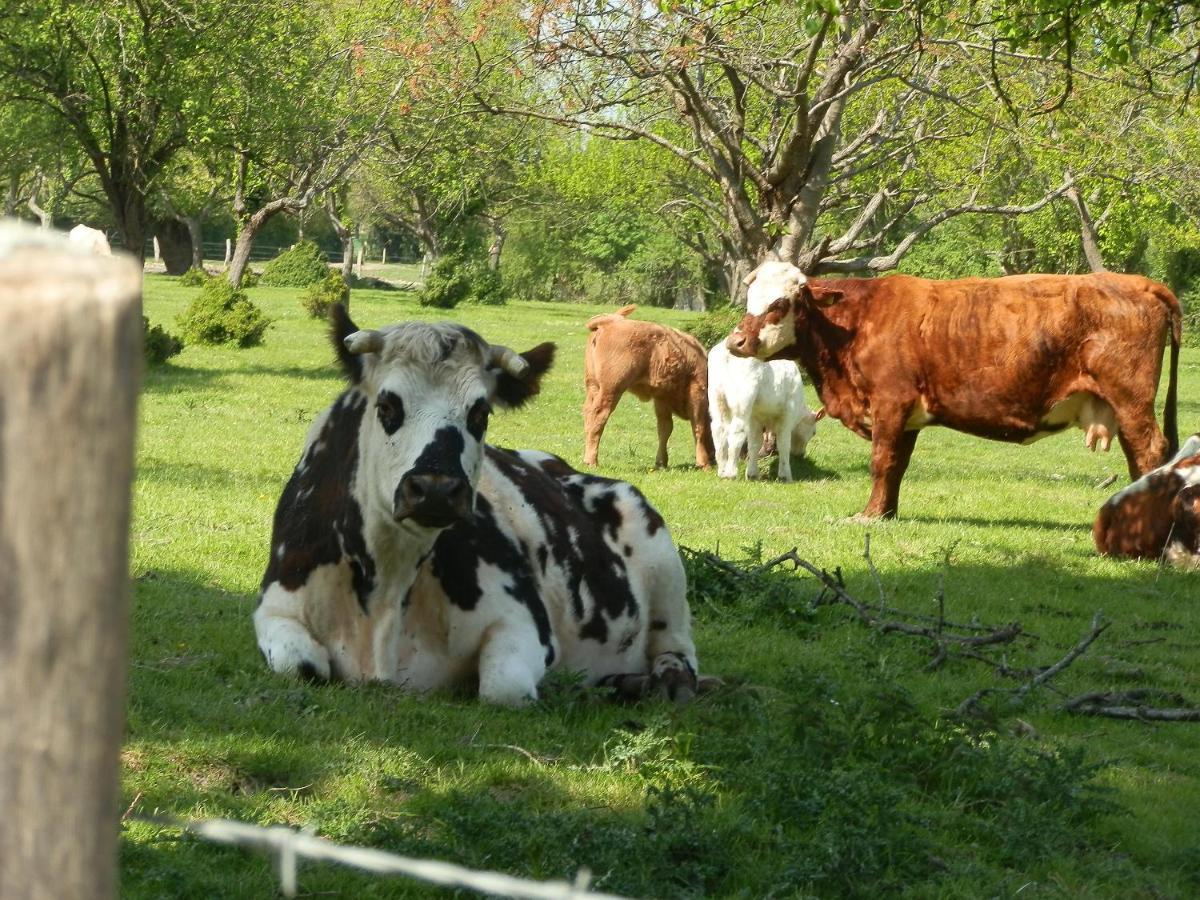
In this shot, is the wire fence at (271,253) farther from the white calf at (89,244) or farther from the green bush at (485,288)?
the white calf at (89,244)

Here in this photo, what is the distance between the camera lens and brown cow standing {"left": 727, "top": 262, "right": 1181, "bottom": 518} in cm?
1423

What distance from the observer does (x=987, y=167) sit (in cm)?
2789

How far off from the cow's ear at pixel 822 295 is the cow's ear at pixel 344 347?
925 centimetres

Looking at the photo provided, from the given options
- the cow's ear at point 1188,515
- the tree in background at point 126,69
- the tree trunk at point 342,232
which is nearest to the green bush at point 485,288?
the tree trunk at point 342,232

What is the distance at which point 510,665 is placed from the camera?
6.62 metres

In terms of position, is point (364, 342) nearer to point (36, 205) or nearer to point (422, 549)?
point (422, 549)

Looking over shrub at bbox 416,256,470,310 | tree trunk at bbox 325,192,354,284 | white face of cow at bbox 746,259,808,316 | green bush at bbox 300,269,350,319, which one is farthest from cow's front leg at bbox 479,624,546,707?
tree trunk at bbox 325,192,354,284

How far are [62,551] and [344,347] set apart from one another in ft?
17.3

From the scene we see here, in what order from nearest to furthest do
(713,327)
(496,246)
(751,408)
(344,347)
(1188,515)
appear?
(344,347), (1188,515), (751,408), (713,327), (496,246)

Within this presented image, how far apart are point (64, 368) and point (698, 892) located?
3.43m

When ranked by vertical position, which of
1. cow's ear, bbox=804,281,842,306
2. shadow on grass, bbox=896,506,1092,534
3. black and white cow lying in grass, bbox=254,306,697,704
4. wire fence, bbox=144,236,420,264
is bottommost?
shadow on grass, bbox=896,506,1092,534

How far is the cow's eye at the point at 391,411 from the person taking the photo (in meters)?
6.46

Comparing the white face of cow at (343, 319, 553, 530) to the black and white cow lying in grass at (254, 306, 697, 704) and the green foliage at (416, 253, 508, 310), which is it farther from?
the green foliage at (416, 253, 508, 310)

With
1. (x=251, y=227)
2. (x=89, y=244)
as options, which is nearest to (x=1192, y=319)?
(x=251, y=227)
